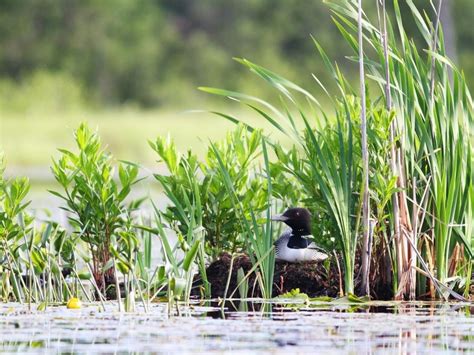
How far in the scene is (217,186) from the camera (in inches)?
291

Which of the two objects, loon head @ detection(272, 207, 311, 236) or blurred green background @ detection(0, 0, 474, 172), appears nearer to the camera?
loon head @ detection(272, 207, 311, 236)

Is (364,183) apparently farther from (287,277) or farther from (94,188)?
(94,188)

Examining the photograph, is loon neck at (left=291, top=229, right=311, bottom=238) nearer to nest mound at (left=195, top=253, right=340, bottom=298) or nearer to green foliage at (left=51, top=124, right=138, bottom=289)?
nest mound at (left=195, top=253, right=340, bottom=298)

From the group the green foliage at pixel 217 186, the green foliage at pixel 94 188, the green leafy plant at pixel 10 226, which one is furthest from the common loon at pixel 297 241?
the green leafy plant at pixel 10 226

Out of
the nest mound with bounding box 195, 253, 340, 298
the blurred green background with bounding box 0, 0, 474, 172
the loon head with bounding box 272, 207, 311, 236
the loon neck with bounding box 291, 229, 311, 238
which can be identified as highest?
the blurred green background with bounding box 0, 0, 474, 172

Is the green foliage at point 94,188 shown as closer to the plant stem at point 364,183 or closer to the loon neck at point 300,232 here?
the loon neck at point 300,232

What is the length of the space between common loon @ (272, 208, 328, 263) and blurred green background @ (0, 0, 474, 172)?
33.0 metres

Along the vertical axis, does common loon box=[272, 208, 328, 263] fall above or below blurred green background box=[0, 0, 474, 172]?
below

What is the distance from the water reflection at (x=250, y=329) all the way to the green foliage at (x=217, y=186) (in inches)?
28.9

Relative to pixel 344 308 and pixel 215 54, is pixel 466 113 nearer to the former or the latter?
pixel 344 308

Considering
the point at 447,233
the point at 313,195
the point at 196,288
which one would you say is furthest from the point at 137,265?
the point at 447,233

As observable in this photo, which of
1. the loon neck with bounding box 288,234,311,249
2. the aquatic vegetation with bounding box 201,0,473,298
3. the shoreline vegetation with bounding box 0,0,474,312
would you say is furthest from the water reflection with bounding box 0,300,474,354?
the loon neck with bounding box 288,234,311,249

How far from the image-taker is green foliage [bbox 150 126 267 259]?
23.9ft

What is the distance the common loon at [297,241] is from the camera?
23.8 ft
